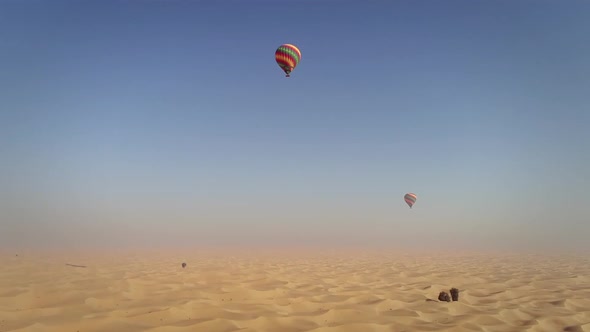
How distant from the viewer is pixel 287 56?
2241 centimetres

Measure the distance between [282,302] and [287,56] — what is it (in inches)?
698

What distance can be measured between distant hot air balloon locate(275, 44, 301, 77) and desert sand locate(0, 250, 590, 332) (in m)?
14.9

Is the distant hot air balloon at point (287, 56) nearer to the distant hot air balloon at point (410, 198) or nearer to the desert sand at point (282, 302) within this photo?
the desert sand at point (282, 302)

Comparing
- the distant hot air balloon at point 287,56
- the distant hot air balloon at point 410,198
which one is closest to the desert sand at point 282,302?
the distant hot air balloon at point 287,56

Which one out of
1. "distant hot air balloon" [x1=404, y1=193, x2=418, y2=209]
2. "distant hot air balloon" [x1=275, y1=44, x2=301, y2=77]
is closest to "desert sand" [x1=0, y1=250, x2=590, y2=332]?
"distant hot air balloon" [x1=275, y1=44, x2=301, y2=77]

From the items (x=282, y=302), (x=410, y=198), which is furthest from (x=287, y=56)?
(x=410, y=198)

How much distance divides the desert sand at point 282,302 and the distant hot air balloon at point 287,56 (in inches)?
588

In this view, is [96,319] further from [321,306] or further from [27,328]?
[321,306]

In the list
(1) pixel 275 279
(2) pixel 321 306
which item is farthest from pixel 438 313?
(1) pixel 275 279

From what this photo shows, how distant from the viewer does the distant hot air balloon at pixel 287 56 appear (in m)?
22.2

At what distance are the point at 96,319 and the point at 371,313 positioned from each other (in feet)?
20.6

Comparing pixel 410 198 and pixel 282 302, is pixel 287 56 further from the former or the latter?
pixel 410 198

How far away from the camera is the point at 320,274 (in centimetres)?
1448

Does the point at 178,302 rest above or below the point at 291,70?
below
